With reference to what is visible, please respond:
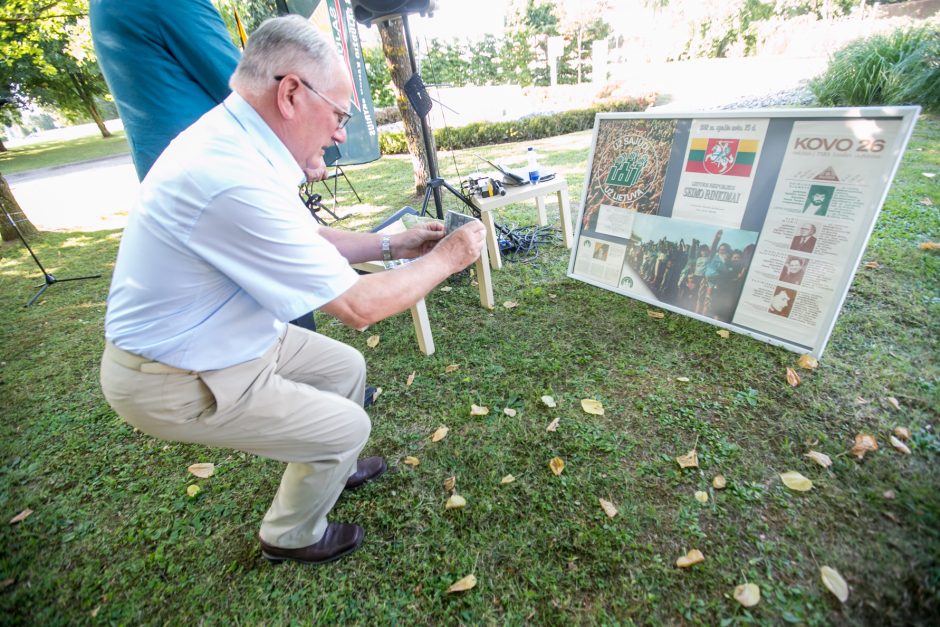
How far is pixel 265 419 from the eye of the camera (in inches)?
54.2

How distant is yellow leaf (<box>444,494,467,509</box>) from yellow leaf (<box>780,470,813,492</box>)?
1.33 m

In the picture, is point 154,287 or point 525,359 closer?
point 154,287

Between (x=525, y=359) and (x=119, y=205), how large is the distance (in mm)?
10092

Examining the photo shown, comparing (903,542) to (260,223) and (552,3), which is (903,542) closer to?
(260,223)

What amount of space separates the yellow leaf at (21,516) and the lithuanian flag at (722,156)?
397 cm

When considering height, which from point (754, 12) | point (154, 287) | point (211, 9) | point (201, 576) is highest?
point (754, 12)

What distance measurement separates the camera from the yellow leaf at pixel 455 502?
5.89 feet

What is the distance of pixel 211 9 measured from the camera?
6.56 ft

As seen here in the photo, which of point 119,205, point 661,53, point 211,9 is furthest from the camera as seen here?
point 661,53

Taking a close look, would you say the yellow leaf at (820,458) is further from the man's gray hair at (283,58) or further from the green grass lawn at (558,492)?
the man's gray hair at (283,58)

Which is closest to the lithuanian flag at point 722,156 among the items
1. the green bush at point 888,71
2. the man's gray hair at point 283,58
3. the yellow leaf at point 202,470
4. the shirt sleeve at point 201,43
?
the man's gray hair at point 283,58

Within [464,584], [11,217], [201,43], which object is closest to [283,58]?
[201,43]

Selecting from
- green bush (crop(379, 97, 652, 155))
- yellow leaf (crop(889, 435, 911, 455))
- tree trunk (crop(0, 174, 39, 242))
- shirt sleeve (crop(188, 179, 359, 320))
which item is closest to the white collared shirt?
shirt sleeve (crop(188, 179, 359, 320))

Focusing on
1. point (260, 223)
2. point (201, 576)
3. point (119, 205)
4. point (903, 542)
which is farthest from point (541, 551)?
point (119, 205)
